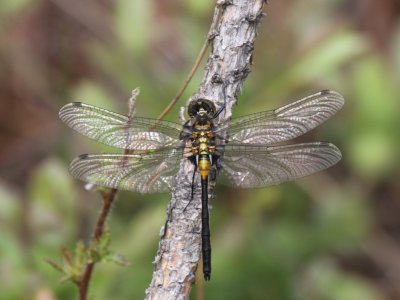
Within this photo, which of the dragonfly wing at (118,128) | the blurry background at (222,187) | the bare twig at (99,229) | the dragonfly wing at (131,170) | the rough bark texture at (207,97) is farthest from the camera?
the blurry background at (222,187)

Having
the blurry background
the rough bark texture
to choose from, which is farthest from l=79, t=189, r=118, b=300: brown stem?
the blurry background

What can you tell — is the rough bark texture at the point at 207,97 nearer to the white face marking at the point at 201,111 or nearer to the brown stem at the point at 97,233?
the white face marking at the point at 201,111

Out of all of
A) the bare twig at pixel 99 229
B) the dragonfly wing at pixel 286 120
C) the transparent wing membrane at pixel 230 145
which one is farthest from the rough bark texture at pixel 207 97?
the dragonfly wing at pixel 286 120

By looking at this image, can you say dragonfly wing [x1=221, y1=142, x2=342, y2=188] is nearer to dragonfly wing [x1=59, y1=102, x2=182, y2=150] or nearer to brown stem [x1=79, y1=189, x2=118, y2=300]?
dragonfly wing [x1=59, y1=102, x2=182, y2=150]

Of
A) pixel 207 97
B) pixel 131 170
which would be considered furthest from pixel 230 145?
pixel 207 97

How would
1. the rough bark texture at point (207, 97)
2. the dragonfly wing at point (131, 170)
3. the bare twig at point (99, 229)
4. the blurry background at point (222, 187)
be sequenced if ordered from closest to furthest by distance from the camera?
1. the rough bark texture at point (207, 97)
2. the bare twig at point (99, 229)
3. the dragonfly wing at point (131, 170)
4. the blurry background at point (222, 187)
